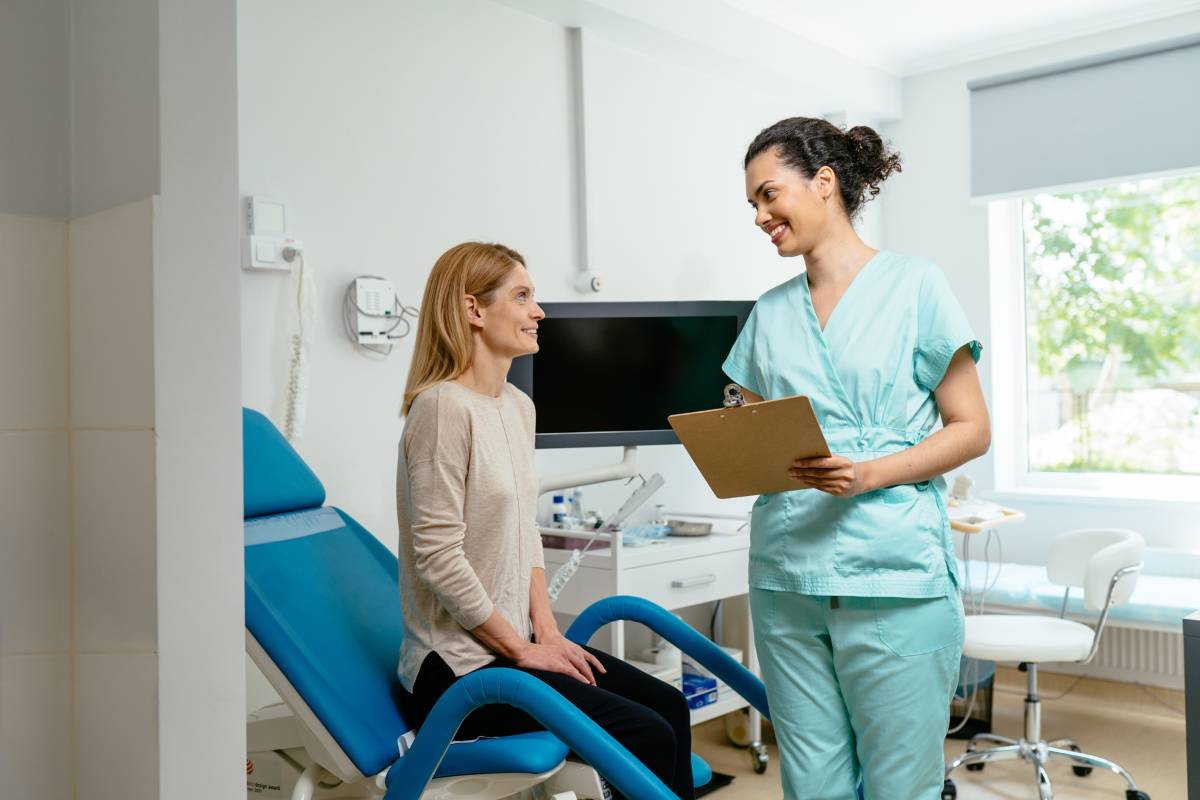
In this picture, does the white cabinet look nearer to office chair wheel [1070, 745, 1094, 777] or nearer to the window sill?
office chair wheel [1070, 745, 1094, 777]

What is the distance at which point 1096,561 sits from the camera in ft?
9.28

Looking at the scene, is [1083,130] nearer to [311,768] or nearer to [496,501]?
[496,501]

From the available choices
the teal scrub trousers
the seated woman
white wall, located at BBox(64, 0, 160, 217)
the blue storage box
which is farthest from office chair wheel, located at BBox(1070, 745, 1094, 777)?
white wall, located at BBox(64, 0, 160, 217)

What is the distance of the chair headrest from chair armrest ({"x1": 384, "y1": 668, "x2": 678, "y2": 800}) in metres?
0.52

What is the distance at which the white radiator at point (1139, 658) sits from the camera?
146 inches

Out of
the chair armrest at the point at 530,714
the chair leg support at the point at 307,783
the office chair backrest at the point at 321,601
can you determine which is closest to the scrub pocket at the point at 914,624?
the chair armrest at the point at 530,714

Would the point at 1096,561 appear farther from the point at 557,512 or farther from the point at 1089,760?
the point at 557,512

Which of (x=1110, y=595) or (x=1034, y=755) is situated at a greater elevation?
(x=1110, y=595)

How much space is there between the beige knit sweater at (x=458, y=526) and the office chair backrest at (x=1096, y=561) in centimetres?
Result: 179

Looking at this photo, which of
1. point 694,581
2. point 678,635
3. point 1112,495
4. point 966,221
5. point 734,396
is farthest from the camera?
point 966,221

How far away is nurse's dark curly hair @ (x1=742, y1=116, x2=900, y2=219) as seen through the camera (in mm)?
1512

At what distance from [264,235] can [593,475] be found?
0.96m

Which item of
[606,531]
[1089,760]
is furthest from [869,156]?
[1089,760]

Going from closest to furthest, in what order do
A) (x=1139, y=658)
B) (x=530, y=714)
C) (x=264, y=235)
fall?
(x=530, y=714)
(x=264, y=235)
(x=1139, y=658)
